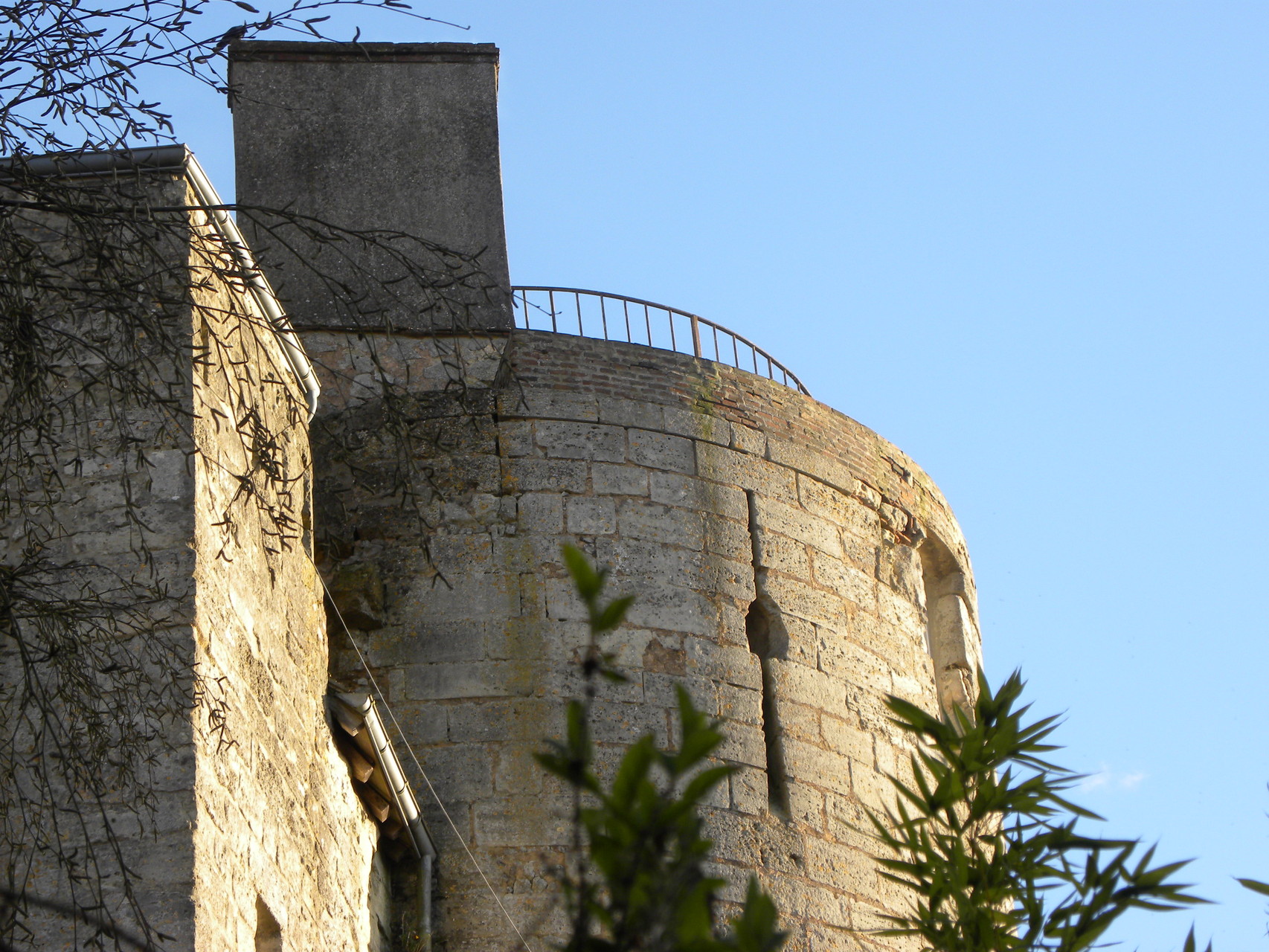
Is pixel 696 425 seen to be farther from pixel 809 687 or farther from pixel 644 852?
pixel 644 852

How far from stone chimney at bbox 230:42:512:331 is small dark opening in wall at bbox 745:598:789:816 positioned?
7.52 ft

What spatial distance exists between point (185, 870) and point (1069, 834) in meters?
2.19

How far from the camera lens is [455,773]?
28.0 ft

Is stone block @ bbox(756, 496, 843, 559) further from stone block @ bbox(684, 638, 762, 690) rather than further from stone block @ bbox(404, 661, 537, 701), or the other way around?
stone block @ bbox(404, 661, 537, 701)

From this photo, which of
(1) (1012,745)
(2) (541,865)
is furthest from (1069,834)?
(2) (541,865)

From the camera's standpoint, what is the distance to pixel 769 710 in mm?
9125

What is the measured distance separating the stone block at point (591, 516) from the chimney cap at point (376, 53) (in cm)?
319

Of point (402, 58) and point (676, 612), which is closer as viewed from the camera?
point (676, 612)

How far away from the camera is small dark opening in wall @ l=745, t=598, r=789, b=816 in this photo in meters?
8.95

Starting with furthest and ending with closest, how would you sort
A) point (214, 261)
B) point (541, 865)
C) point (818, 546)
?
point (818, 546) → point (541, 865) → point (214, 261)

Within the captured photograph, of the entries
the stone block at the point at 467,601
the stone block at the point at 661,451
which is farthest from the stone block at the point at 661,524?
the stone block at the point at 467,601

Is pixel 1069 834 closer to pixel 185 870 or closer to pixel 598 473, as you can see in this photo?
pixel 185 870

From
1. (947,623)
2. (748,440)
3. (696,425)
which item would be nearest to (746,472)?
(748,440)

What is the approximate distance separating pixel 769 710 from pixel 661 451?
1309 mm
